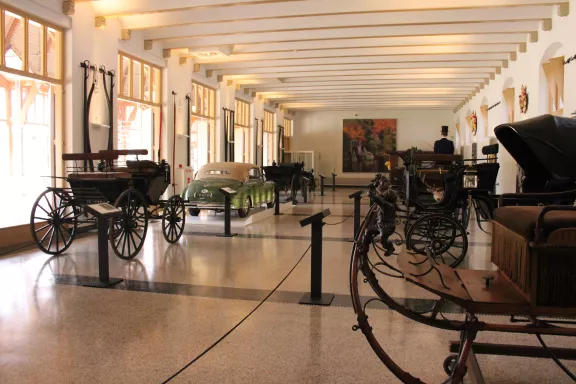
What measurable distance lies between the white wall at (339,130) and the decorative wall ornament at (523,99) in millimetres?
15523

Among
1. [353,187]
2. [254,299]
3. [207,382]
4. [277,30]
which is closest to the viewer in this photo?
[207,382]

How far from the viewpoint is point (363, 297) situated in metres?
5.03

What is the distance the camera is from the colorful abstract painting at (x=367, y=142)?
28.0m

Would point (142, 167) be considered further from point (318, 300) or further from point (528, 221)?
point (528, 221)

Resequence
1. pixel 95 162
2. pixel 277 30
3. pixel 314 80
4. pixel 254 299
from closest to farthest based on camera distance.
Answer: pixel 254 299 → pixel 95 162 → pixel 277 30 → pixel 314 80

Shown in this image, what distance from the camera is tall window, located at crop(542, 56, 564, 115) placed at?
10156 mm

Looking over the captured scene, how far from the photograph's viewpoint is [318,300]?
15.9 feet

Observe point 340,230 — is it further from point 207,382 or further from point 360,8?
point 207,382

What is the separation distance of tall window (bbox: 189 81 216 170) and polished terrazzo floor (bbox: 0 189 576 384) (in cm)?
926

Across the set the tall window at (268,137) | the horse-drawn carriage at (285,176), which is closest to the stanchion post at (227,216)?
the horse-drawn carriage at (285,176)

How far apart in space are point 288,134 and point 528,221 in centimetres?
2617

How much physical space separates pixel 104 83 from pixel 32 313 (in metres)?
6.73

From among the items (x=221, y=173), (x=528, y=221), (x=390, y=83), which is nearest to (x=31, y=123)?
(x=221, y=173)

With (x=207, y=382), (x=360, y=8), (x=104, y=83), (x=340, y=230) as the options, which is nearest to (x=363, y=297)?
(x=207, y=382)
